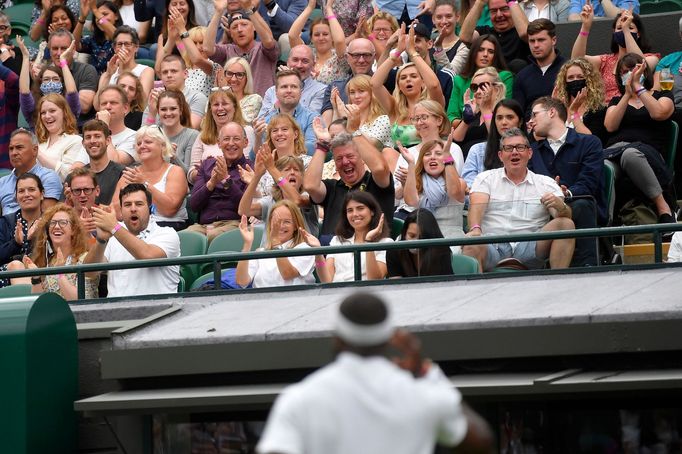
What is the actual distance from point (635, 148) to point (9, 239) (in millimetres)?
5214

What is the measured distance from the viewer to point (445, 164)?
420 inches

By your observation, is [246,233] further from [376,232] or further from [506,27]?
[506,27]

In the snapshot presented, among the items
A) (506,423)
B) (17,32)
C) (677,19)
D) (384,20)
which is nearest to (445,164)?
(506,423)

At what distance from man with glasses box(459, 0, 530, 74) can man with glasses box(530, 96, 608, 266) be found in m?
2.91

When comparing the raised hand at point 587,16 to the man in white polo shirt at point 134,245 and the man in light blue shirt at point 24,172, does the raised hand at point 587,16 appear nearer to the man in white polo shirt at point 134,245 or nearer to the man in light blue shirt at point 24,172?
the man in white polo shirt at point 134,245

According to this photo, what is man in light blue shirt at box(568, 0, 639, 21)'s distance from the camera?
14.9 metres

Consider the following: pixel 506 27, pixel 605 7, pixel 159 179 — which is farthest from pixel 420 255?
pixel 605 7

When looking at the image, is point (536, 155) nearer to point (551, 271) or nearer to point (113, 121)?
point (551, 271)

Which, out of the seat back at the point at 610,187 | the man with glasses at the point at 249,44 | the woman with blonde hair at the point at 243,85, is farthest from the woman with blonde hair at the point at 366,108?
the seat back at the point at 610,187

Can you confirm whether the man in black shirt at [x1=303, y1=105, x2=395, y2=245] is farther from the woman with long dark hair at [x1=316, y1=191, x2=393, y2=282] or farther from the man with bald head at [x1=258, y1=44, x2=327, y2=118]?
the man with bald head at [x1=258, y1=44, x2=327, y2=118]

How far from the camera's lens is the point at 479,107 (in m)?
12.4

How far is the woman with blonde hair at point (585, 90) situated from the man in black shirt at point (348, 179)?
205 centimetres

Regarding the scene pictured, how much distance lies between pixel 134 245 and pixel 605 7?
6.47 meters

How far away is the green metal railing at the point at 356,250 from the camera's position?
362 inches
